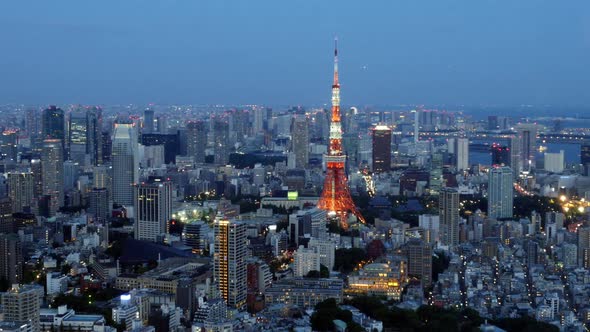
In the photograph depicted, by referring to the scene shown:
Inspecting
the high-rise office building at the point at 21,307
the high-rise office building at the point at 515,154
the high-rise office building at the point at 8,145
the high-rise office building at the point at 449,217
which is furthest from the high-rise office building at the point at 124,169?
the high-rise office building at the point at 21,307

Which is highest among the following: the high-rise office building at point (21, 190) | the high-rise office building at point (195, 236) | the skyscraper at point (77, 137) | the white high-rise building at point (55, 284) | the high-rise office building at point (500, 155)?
the skyscraper at point (77, 137)

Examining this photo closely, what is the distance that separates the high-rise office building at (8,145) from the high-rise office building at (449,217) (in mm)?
11927

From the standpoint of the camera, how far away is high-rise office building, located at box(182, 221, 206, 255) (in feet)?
45.2

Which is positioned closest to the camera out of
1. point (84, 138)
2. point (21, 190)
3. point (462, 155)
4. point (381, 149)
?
point (21, 190)

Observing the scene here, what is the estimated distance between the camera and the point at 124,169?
1986cm

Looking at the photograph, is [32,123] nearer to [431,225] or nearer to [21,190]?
[21,190]

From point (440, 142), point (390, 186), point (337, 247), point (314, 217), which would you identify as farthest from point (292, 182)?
point (440, 142)

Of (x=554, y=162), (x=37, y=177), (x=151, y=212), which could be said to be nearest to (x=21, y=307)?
(x=151, y=212)

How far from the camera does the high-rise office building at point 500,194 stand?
58.6 feet

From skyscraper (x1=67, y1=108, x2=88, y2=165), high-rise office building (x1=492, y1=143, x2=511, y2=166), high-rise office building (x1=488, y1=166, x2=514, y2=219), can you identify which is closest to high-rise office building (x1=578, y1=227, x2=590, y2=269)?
high-rise office building (x1=488, y1=166, x2=514, y2=219)

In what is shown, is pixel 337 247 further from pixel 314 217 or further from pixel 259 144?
pixel 259 144

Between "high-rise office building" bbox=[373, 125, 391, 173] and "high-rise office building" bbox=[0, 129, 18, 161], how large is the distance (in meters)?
9.48

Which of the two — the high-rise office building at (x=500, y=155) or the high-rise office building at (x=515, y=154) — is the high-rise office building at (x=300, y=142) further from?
the high-rise office building at (x=515, y=154)

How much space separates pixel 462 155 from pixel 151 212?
504 inches
